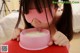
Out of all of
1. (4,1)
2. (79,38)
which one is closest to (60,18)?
(79,38)

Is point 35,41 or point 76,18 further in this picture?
point 76,18

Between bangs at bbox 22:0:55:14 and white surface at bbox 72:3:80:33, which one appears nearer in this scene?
bangs at bbox 22:0:55:14

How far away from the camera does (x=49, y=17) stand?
1.49 ft

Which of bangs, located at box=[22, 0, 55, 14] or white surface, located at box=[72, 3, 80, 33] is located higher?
bangs, located at box=[22, 0, 55, 14]

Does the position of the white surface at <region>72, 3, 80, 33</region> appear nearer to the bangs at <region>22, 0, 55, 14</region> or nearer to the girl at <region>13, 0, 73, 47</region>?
the girl at <region>13, 0, 73, 47</region>

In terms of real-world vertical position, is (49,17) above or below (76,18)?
above

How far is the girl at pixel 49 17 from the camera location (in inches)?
16.6

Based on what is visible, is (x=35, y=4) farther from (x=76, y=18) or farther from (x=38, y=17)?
(x=76, y=18)

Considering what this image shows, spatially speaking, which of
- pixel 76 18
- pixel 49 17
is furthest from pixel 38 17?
pixel 76 18

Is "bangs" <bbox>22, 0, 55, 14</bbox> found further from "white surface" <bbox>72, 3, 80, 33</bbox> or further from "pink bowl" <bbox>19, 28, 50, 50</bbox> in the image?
"white surface" <bbox>72, 3, 80, 33</bbox>

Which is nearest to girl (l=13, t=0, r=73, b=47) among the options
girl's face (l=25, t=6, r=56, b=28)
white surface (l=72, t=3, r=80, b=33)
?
girl's face (l=25, t=6, r=56, b=28)

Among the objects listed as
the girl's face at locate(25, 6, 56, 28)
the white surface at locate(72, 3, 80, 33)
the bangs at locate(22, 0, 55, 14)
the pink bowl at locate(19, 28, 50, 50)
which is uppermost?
the bangs at locate(22, 0, 55, 14)

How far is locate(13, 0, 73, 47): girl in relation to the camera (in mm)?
422

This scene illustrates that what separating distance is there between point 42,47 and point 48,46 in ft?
0.10
